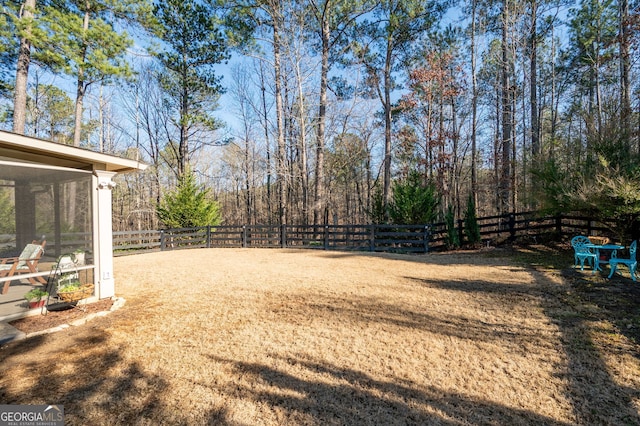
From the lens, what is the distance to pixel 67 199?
4.54m

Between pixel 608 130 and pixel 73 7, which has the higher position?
pixel 73 7

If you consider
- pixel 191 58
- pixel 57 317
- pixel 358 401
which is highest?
pixel 191 58

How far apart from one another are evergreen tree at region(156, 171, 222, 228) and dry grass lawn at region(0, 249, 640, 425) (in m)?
9.09

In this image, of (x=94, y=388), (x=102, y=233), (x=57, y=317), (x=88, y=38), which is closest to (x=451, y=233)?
(x=102, y=233)

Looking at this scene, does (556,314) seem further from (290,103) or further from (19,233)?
(290,103)

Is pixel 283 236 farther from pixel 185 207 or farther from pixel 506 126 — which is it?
pixel 506 126

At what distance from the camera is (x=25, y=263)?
4105mm

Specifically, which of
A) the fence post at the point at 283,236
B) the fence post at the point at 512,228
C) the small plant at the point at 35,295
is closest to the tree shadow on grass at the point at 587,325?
the fence post at the point at 512,228

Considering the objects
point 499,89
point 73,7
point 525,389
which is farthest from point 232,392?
point 499,89

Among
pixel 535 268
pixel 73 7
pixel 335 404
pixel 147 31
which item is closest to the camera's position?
pixel 335 404

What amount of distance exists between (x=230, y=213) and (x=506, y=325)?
3159 cm

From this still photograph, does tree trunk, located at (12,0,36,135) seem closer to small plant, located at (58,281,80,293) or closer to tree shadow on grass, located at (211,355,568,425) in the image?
small plant, located at (58,281,80,293)

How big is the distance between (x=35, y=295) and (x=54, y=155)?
81.2 inches

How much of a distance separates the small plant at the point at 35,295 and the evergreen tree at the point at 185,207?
9790 mm
